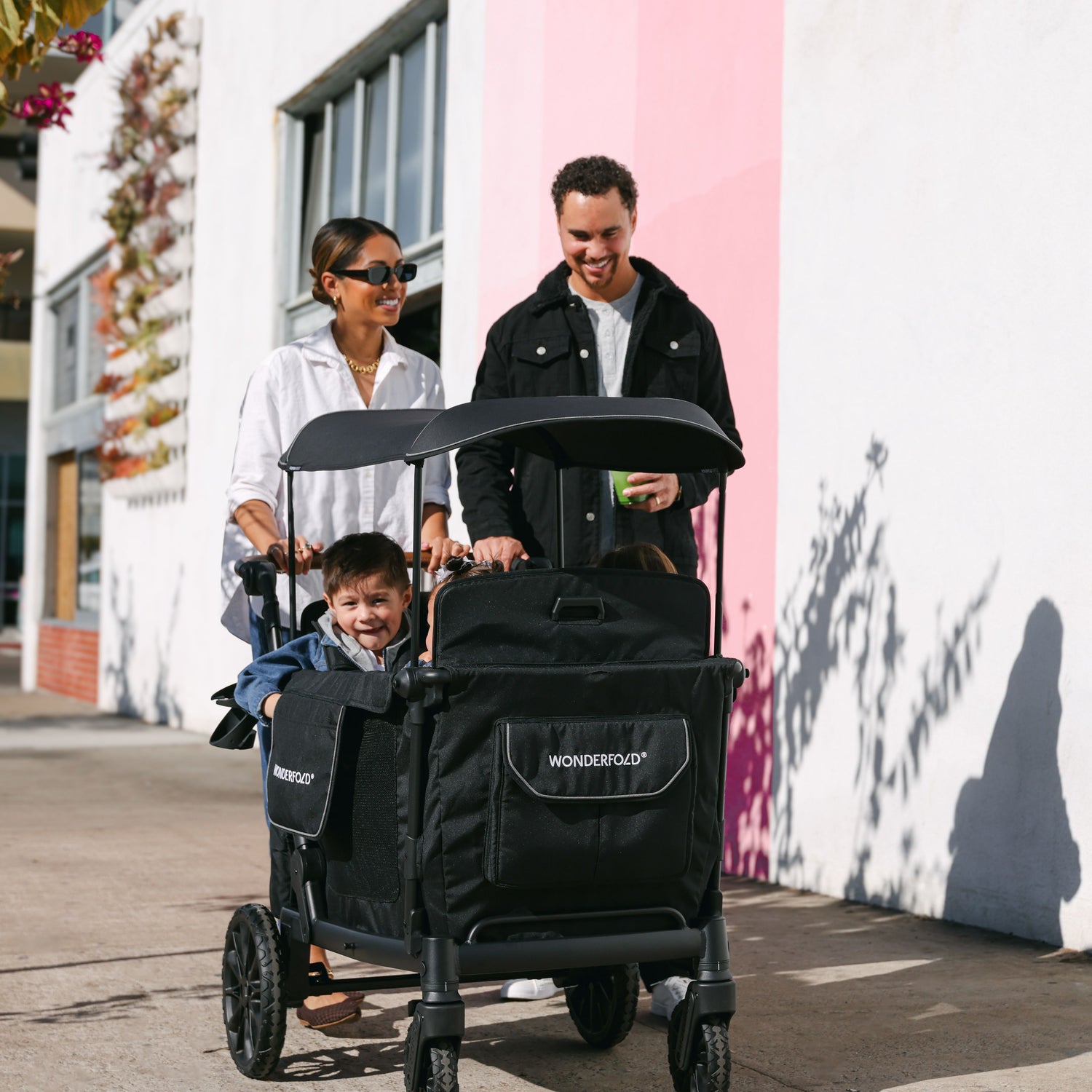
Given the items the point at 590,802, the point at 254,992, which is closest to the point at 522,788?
the point at 590,802

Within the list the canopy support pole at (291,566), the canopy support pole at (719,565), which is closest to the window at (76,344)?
the canopy support pole at (291,566)

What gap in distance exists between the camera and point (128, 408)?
14289mm

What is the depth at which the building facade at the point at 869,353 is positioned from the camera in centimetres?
493

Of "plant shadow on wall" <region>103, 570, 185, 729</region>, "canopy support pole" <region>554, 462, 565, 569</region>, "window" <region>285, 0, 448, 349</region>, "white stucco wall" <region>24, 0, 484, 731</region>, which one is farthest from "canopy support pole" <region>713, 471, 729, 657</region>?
"plant shadow on wall" <region>103, 570, 185, 729</region>

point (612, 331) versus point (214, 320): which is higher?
point (214, 320)

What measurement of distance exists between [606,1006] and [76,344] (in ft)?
49.6

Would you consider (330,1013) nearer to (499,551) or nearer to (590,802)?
(499,551)

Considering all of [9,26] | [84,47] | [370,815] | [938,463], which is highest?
[84,47]

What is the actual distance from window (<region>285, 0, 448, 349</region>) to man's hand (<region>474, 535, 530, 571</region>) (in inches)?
214

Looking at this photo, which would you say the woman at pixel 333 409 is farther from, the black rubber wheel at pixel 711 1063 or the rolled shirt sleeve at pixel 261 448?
the black rubber wheel at pixel 711 1063

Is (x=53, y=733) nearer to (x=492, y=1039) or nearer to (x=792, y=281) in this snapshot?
(x=792, y=281)

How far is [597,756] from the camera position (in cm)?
296

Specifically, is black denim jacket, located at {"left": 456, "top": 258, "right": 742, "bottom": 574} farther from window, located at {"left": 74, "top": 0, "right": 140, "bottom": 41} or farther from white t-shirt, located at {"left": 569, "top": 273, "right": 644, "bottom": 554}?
window, located at {"left": 74, "top": 0, "right": 140, "bottom": 41}

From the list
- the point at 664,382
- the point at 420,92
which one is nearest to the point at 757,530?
the point at 664,382
